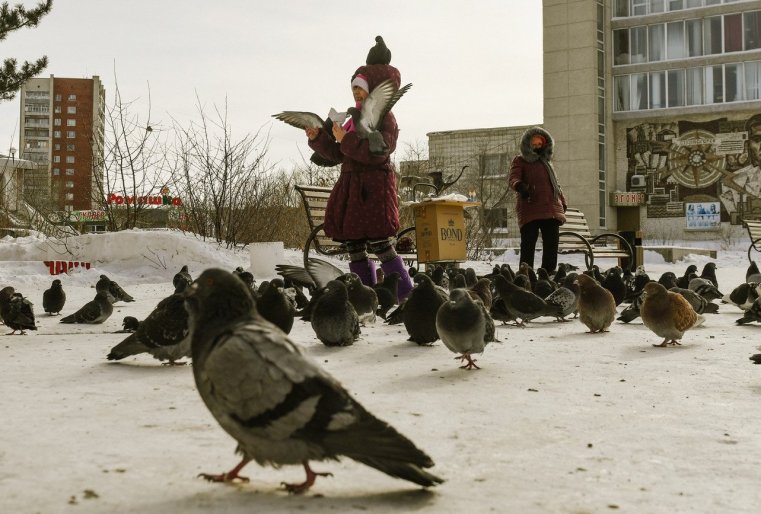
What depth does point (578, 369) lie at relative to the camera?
4.33 meters

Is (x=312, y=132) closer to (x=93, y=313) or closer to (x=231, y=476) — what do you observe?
(x=93, y=313)

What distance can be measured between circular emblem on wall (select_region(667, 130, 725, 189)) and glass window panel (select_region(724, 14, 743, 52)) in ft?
12.2

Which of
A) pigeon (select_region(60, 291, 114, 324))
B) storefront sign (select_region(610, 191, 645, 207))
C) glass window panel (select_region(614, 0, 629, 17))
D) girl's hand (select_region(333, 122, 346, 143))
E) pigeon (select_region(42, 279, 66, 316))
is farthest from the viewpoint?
glass window panel (select_region(614, 0, 629, 17))

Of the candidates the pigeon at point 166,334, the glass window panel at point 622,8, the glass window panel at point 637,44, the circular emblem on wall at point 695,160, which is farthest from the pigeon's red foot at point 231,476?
the glass window panel at point 622,8

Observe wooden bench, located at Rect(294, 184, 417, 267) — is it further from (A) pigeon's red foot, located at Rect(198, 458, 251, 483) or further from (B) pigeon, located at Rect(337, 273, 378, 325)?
(A) pigeon's red foot, located at Rect(198, 458, 251, 483)

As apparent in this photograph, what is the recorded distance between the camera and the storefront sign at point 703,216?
3288cm

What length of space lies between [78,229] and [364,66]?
965 centimetres

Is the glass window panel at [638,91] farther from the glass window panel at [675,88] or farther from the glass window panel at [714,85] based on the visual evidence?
the glass window panel at [714,85]

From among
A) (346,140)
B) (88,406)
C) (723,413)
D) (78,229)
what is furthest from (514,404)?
(78,229)

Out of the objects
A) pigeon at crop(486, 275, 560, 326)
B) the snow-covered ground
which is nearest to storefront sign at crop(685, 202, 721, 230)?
pigeon at crop(486, 275, 560, 326)

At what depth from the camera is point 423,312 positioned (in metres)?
5.19

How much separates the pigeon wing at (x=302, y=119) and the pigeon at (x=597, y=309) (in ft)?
9.77

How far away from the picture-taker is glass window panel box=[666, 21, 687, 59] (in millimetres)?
33688

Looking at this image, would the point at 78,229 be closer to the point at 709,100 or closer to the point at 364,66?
the point at 364,66
